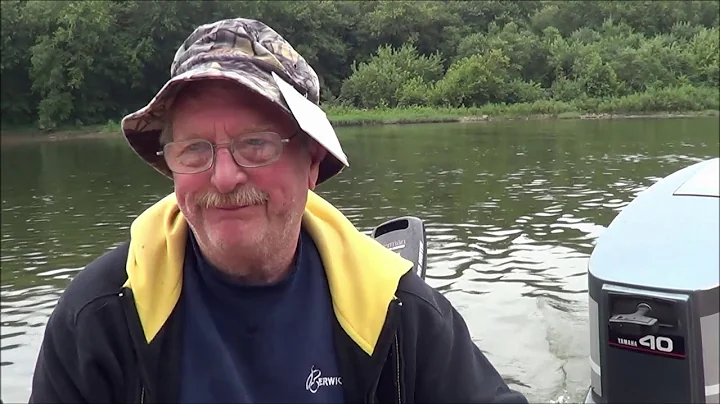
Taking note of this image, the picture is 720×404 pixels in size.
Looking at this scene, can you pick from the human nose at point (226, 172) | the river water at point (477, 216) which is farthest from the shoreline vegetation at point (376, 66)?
the human nose at point (226, 172)

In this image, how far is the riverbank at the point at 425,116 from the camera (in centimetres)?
3669

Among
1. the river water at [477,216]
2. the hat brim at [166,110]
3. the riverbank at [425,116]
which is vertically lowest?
the riverbank at [425,116]

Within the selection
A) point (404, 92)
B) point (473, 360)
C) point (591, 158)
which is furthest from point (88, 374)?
point (404, 92)

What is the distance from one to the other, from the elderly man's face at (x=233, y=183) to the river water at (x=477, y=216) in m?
3.32

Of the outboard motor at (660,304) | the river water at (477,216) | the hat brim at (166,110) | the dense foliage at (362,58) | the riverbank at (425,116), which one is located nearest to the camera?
the hat brim at (166,110)

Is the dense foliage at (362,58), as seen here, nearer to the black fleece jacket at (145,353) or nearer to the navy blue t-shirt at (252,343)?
the black fleece jacket at (145,353)

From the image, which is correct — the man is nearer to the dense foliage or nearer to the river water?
the river water

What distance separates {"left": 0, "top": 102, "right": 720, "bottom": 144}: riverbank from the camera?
36.7 meters

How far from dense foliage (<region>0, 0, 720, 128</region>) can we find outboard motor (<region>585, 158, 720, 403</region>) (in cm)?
3774

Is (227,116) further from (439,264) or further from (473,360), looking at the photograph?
(439,264)

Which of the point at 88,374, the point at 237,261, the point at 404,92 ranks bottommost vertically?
the point at 404,92

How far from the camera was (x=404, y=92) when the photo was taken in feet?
146

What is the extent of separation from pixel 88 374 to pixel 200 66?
0.68 meters

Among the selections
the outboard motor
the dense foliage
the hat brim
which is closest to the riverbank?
the dense foliage
